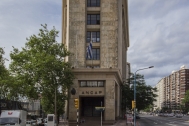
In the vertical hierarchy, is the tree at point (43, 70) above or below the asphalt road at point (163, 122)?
above

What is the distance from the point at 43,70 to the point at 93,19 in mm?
17369

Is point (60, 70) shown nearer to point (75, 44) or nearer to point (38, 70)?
point (38, 70)

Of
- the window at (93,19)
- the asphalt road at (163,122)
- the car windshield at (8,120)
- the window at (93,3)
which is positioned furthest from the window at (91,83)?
the car windshield at (8,120)

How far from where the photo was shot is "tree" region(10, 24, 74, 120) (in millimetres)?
47750

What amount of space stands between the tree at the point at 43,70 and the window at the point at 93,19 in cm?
1025

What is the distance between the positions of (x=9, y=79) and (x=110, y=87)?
17.7 m

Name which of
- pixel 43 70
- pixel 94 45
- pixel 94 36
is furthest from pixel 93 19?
pixel 43 70

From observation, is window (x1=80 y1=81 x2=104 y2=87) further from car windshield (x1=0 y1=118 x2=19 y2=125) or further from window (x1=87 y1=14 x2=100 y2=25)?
car windshield (x1=0 y1=118 x2=19 y2=125)

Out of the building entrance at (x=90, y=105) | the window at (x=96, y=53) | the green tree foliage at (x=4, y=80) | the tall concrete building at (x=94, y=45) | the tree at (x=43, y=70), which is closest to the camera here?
the green tree foliage at (x=4, y=80)

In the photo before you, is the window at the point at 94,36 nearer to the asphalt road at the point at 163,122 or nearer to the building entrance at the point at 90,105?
the building entrance at the point at 90,105

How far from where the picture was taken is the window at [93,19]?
2338 inches

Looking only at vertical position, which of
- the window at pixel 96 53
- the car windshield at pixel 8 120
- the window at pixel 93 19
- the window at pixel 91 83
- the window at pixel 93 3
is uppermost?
the window at pixel 93 3

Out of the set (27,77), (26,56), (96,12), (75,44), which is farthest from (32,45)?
(96,12)

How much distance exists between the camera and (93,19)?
59594mm
